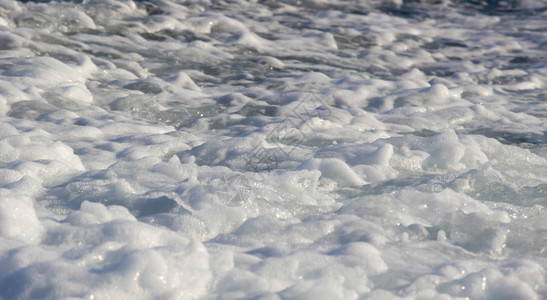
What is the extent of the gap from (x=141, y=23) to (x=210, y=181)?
443 centimetres

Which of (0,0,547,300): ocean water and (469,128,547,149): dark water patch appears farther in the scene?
(469,128,547,149): dark water patch

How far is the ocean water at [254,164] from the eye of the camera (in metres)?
2.10

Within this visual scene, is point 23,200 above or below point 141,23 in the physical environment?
above

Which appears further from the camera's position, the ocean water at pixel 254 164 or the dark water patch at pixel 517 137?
the dark water patch at pixel 517 137

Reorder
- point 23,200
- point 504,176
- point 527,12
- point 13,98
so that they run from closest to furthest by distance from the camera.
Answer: point 23,200 → point 504,176 → point 13,98 → point 527,12

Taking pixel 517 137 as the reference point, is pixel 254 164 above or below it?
above

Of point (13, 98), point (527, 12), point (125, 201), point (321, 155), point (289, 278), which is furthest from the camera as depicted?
point (527, 12)

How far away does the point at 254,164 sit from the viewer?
3342mm

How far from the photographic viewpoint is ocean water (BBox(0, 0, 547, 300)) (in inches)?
82.7

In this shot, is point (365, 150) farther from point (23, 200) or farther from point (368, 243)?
point (23, 200)

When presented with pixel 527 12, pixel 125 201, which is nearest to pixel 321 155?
pixel 125 201

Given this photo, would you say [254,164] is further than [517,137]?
No

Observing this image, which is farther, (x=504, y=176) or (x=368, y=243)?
(x=504, y=176)

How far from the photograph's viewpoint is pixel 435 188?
2.98m
